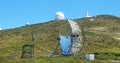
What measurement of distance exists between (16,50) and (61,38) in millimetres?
31919

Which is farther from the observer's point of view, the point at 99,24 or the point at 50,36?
the point at 99,24

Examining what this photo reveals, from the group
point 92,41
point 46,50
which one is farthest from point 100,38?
point 46,50

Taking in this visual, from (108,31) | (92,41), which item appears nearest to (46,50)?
(92,41)

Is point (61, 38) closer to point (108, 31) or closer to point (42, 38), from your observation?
point (42, 38)

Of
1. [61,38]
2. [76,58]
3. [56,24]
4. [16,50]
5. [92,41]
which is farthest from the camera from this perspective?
[56,24]

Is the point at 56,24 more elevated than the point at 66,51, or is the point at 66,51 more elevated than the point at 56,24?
the point at 56,24

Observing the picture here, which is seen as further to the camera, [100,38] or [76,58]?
[100,38]

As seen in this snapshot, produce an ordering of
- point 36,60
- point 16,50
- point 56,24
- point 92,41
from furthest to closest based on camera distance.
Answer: point 56,24
point 92,41
point 16,50
point 36,60

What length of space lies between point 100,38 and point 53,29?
83.6 feet

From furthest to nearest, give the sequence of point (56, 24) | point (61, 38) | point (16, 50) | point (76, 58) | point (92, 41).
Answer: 1. point (56, 24)
2. point (92, 41)
3. point (16, 50)
4. point (61, 38)
5. point (76, 58)

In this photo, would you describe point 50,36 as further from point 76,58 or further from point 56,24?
point 76,58

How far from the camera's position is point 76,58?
72.4 m

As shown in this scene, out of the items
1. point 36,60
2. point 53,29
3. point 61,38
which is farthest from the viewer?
point 53,29

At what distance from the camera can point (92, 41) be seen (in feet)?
433
